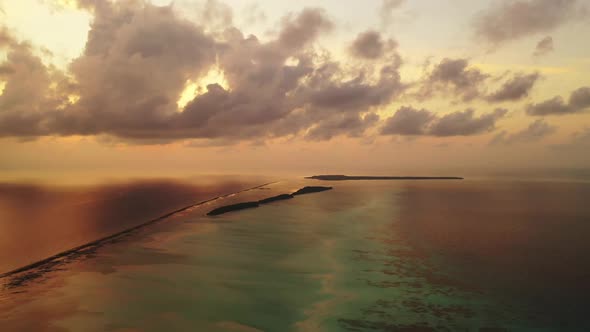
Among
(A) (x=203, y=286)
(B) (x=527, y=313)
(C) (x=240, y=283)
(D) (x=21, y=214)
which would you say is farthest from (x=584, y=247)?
(D) (x=21, y=214)

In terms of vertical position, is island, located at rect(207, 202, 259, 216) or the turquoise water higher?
island, located at rect(207, 202, 259, 216)

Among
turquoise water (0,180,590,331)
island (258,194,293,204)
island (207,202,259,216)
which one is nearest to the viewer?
turquoise water (0,180,590,331)

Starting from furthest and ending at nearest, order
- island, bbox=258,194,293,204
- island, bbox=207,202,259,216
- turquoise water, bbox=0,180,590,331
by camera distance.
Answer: island, bbox=258,194,293,204 → island, bbox=207,202,259,216 → turquoise water, bbox=0,180,590,331

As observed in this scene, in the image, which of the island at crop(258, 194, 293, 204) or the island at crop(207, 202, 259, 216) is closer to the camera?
the island at crop(207, 202, 259, 216)

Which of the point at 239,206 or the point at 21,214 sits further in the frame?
the point at 239,206

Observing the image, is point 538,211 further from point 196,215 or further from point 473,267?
point 196,215

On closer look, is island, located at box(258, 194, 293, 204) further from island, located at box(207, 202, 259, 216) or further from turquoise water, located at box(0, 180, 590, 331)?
turquoise water, located at box(0, 180, 590, 331)

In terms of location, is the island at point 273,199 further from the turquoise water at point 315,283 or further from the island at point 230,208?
the turquoise water at point 315,283

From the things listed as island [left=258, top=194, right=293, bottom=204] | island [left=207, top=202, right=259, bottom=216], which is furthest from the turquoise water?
island [left=258, top=194, right=293, bottom=204]
